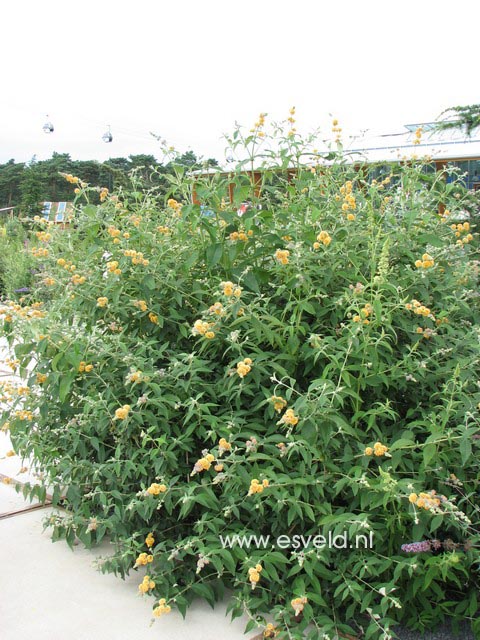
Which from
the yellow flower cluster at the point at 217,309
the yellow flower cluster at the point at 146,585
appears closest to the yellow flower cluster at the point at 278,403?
the yellow flower cluster at the point at 217,309

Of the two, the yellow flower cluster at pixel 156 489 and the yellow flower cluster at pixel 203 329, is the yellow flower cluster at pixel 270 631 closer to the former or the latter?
the yellow flower cluster at pixel 156 489

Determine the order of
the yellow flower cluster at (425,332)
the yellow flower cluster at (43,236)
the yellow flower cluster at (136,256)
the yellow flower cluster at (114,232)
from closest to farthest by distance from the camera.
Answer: the yellow flower cluster at (425,332), the yellow flower cluster at (136,256), the yellow flower cluster at (114,232), the yellow flower cluster at (43,236)

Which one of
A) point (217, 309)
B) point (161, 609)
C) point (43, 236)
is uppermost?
point (43, 236)

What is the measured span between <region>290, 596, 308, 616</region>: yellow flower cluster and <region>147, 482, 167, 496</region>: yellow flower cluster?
0.49 meters

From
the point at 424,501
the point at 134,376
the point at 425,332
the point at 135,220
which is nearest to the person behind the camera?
the point at 424,501

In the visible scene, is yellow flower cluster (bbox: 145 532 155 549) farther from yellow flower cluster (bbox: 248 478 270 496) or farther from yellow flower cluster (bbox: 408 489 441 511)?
yellow flower cluster (bbox: 408 489 441 511)

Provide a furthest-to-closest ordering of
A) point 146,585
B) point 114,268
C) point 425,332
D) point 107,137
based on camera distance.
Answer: point 107,137, point 114,268, point 425,332, point 146,585

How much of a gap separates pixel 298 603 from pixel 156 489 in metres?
0.51

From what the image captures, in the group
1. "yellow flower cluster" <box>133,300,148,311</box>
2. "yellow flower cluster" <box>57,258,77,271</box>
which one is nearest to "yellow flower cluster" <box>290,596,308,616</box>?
"yellow flower cluster" <box>133,300,148,311</box>

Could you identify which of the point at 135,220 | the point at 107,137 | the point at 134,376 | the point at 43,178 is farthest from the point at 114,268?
the point at 43,178

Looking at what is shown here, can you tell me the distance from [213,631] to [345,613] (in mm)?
404

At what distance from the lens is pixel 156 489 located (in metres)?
1.80

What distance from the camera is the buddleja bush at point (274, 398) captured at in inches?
70.6

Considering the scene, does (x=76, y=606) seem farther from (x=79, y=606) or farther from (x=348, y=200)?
(x=348, y=200)
